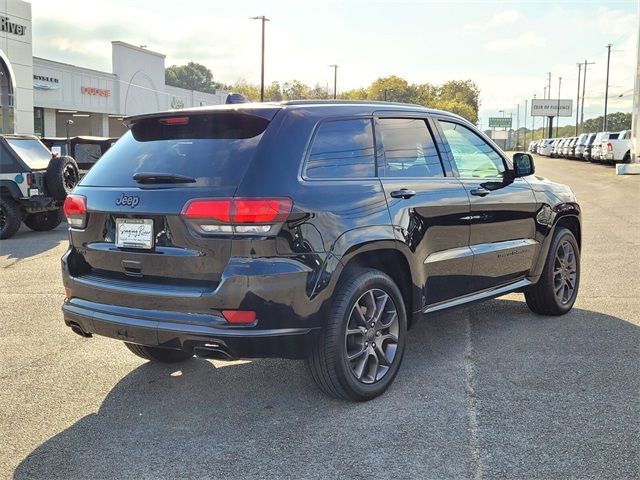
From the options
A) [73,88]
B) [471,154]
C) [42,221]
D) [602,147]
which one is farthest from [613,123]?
[471,154]

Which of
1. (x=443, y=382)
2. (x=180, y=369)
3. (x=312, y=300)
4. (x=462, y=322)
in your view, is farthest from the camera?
(x=462, y=322)

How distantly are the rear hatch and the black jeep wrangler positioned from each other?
8126 mm

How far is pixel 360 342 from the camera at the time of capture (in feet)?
13.6

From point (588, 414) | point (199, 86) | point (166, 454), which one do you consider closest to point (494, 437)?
point (588, 414)

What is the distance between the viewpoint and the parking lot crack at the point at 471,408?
10.9ft

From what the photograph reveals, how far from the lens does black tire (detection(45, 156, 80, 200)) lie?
1173 cm

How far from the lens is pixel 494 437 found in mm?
3637

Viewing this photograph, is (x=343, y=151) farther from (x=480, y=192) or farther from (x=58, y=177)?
(x=58, y=177)

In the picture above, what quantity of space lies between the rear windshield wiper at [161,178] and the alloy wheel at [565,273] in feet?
12.2

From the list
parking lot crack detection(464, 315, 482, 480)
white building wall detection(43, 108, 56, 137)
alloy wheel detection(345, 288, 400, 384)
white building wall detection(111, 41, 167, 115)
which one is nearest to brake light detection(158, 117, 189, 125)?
alloy wheel detection(345, 288, 400, 384)

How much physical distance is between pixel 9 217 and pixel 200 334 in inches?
364

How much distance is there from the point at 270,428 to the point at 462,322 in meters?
2.69

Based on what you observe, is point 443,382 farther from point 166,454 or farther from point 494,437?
point 166,454

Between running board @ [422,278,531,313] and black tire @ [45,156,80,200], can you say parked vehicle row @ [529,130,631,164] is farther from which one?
running board @ [422,278,531,313]
